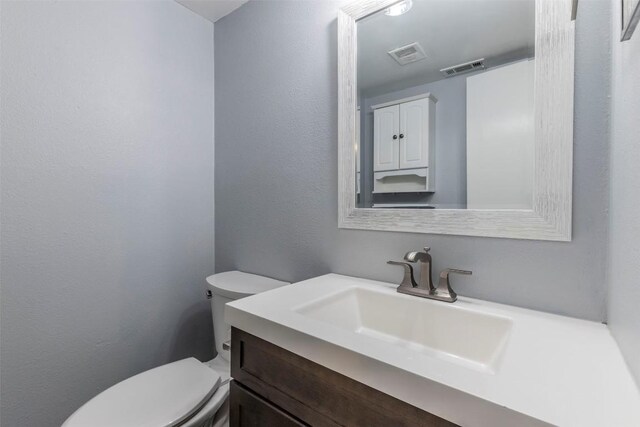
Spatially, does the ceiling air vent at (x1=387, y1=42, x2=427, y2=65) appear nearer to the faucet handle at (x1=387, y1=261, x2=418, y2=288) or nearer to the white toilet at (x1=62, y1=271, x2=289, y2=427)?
the faucet handle at (x1=387, y1=261, x2=418, y2=288)

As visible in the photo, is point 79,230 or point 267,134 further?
point 267,134

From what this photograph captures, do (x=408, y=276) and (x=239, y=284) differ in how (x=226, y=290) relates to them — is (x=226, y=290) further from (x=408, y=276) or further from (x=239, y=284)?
(x=408, y=276)

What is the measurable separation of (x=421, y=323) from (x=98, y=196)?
1340mm

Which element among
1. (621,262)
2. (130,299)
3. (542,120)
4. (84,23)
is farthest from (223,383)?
(84,23)

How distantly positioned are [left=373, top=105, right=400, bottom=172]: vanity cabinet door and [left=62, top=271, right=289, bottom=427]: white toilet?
27.2 inches

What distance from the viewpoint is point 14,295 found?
1012 mm

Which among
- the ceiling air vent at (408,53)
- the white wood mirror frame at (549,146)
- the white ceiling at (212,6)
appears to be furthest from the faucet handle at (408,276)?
the white ceiling at (212,6)

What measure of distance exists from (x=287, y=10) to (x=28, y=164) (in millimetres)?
1196

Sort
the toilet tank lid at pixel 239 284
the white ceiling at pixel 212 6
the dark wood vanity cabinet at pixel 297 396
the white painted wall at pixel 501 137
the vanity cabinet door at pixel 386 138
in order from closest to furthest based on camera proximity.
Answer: the dark wood vanity cabinet at pixel 297 396 < the white painted wall at pixel 501 137 < the vanity cabinet door at pixel 386 138 < the toilet tank lid at pixel 239 284 < the white ceiling at pixel 212 6

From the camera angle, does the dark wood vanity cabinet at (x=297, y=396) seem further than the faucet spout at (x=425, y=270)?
No

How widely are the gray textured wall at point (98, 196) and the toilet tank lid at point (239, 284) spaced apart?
12.6 inches

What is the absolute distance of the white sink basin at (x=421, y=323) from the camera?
69 centimetres

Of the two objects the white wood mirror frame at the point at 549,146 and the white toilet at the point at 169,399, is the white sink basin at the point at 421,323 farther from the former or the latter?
the white toilet at the point at 169,399

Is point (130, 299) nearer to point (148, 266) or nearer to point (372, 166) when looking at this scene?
point (148, 266)
